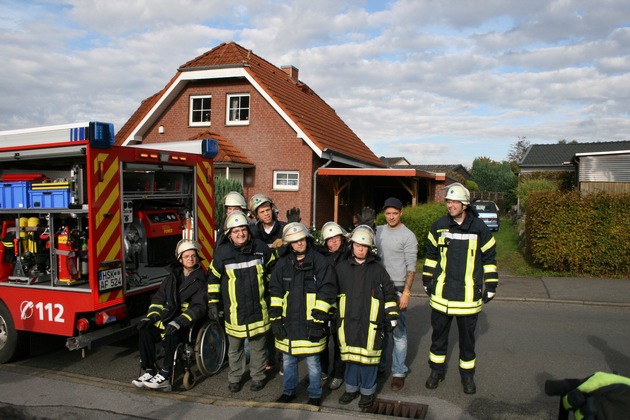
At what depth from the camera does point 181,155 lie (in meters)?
6.36

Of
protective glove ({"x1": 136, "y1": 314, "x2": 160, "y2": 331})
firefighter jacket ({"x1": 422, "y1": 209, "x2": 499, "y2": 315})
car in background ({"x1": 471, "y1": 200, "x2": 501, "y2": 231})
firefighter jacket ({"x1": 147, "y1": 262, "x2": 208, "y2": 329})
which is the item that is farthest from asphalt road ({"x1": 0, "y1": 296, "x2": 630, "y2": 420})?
car in background ({"x1": 471, "y1": 200, "x2": 501, "y2": 231})

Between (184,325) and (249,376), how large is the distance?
1003mm

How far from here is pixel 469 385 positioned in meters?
4.91

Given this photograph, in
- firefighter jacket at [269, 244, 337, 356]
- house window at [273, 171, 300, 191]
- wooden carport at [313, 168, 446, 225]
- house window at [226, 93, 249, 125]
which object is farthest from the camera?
house window at [226, 93, 249, 125]

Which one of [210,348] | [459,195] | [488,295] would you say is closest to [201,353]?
[210,348]

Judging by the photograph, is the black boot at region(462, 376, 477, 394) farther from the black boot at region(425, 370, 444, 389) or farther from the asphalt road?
the black boot at region(425, 370, 444, 389)

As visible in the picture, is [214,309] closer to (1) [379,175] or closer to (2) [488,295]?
(2) [488,295]

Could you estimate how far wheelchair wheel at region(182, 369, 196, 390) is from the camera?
5078mm

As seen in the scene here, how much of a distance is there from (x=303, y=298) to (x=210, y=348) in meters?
1.55

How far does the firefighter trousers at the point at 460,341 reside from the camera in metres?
4.88

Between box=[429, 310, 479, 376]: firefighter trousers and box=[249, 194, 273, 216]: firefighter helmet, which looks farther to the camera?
box=[249, 194, 273, 216]: firefighter helmet

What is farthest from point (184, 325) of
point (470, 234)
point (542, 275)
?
point (542, 275)

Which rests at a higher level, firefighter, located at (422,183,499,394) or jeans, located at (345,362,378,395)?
firefighter, located at (422,183,499,394)

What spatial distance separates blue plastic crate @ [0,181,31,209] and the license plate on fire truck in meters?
1.35
